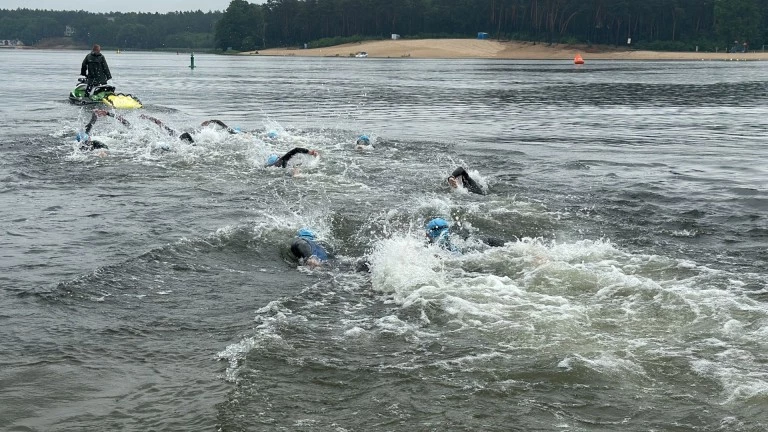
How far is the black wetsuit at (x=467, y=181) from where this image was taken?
15.5m

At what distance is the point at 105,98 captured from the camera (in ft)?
104

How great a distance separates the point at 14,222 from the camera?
42.1 feet

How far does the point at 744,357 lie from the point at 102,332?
20.4 ft

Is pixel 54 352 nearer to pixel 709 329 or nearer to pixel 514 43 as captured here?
pixel 709 329

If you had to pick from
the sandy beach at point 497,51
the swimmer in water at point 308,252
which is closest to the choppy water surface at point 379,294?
the swimmer in water at point 308,252

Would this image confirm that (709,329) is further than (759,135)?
No

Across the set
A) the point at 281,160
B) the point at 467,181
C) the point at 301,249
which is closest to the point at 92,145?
the point at 281,160

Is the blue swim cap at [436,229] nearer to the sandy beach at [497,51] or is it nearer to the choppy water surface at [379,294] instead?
the choppy water surface at [379,294]

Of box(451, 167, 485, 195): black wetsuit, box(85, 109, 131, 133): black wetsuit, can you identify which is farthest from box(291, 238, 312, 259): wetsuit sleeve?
box(85, 109, 131, 133): black wetsuit

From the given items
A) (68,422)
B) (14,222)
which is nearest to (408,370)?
(68,422)

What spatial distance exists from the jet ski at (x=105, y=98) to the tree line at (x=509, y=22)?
113 metres

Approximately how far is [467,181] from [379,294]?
21.1 ft

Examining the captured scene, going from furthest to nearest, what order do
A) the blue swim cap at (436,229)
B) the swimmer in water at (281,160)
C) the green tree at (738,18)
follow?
the green tree at (738,18), the swimmer in water at (281,160), the blue swim cap at (436,229)

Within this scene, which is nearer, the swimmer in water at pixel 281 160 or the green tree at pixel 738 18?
the swimmer in water at pixel 281 160
